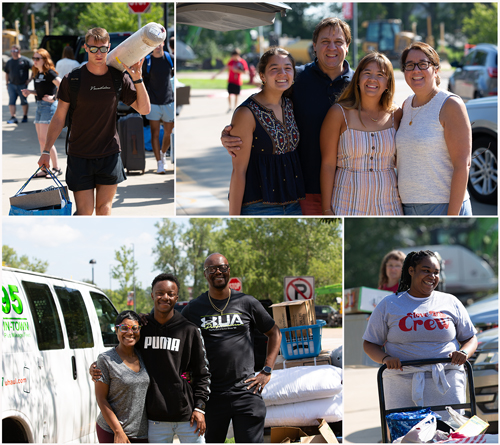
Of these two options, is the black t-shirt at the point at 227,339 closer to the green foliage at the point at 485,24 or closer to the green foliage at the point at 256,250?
the green foliage at the point at 256,250

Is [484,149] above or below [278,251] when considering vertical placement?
above

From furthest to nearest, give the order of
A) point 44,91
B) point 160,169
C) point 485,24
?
point 485,24
point 44,91
point 160,169

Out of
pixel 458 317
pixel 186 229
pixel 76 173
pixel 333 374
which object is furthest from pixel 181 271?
pixel 458 317

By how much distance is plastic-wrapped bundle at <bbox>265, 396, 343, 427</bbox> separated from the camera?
178 inches

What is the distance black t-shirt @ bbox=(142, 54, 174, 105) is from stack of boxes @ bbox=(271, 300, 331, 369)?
2978 millimetres

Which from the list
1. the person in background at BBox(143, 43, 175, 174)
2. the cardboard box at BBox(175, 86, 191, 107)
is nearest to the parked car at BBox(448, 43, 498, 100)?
the cardboard box at BBox(175, 86, 191, 107)

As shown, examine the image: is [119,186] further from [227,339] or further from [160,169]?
[227,339]

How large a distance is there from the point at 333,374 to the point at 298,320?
0.56 m

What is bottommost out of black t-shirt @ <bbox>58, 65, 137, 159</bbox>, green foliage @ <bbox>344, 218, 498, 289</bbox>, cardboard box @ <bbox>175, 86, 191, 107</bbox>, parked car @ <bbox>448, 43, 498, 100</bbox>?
green foliage @ <bbox>344, 218, 498, 289</bbox>

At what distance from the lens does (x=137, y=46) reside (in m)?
4.29

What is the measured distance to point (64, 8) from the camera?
9.67 m

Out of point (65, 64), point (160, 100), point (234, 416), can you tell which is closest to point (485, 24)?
point (65, 64)

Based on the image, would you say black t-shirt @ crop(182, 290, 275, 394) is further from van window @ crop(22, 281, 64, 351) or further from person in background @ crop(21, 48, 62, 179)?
person in background @ crop(21, 48, 62, 179)

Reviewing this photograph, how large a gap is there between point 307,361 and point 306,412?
1.30 ft
